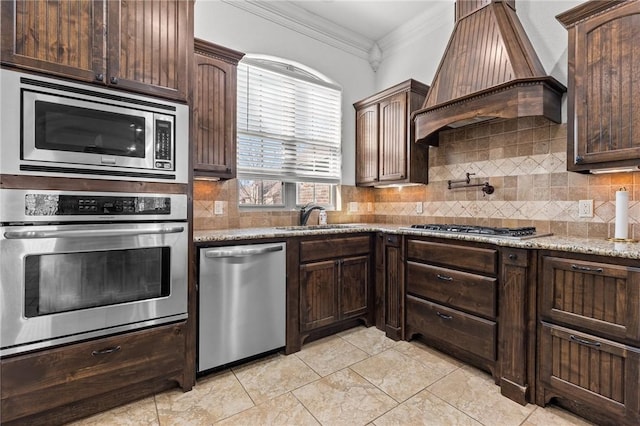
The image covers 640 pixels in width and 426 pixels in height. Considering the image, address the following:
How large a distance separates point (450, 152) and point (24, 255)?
10.7 ft

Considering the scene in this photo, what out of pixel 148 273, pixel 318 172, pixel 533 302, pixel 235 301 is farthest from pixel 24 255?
pixel 533 302

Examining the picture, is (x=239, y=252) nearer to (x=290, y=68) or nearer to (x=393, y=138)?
(x=393, y=138)

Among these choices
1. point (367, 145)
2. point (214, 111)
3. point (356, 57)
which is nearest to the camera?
point (214, 111)

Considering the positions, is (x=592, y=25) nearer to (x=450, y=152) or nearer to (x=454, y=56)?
(x=454, y=56)

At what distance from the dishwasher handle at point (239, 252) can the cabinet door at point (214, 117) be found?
2.27ft

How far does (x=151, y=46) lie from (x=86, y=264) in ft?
4.21

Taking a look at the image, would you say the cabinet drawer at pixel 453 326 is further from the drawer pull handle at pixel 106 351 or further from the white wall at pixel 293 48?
the drawer pull handle at pixel 106 351

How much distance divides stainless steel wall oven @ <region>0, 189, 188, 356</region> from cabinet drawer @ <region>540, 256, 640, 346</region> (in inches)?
86.6

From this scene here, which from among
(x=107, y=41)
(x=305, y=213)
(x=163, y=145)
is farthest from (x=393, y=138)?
(x=107, y=41)

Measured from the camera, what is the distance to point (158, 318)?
5.98 feet

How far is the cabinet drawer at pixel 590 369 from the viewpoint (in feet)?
4.99

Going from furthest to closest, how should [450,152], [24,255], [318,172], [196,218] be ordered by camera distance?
[318,172]
[450,152]
[196,218]
[24,255]

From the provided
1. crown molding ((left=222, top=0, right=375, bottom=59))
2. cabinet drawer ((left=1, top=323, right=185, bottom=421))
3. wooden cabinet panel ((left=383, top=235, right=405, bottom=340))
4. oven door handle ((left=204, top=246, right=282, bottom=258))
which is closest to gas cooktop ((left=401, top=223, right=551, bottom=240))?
wooden cabinet panel ((left=383, top=235, right=405, bottom=340))

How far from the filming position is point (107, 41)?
1651mm
